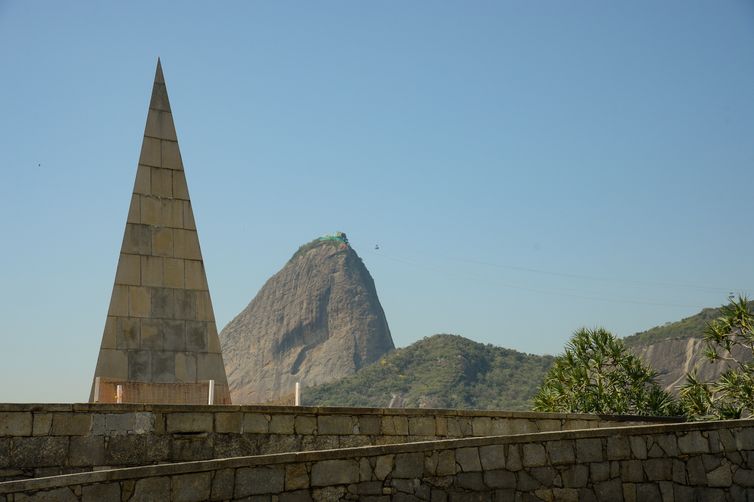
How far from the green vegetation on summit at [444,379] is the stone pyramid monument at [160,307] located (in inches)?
3143

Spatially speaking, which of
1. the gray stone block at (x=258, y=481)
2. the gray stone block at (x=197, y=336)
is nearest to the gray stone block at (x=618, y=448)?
the gray stone block at (x=258, y=481)

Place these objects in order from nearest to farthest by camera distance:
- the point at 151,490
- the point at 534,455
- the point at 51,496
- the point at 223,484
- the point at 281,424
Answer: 1. the point at 51,496
2. the point at 151,490
3. the point at 223,484
4. the point at 534,455
5. the point at 281,424

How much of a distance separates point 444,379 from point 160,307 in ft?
307

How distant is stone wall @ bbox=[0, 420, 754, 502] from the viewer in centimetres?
814

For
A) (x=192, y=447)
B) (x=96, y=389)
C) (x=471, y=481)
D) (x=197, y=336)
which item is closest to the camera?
(x=471, y=481)

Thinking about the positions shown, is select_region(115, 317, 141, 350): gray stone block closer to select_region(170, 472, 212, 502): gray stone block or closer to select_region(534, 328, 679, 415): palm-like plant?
select_region(170, 472, 212, 502): gray stone block

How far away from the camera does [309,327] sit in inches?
6063

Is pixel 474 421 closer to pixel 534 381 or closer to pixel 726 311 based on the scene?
pixel 726 311

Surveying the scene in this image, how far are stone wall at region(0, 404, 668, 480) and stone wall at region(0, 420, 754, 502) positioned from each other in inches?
85.9

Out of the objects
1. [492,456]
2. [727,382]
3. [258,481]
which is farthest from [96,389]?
[727,382]

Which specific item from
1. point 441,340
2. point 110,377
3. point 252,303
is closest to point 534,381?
point 441,340

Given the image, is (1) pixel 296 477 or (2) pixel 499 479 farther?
(2) pixel 499 479

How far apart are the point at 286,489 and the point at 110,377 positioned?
5763 millimetres

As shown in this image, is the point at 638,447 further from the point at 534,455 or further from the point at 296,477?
the point at 296,477
